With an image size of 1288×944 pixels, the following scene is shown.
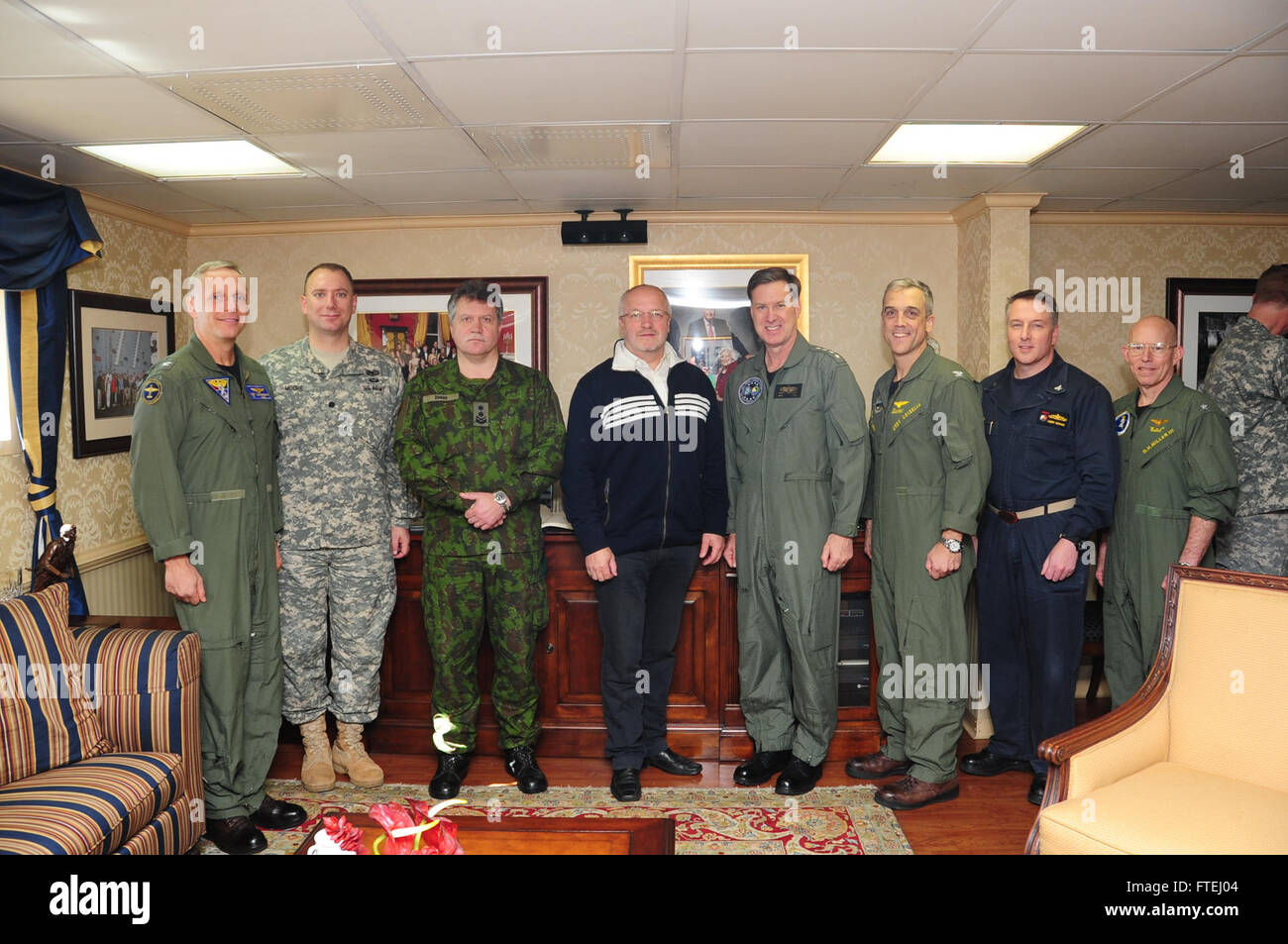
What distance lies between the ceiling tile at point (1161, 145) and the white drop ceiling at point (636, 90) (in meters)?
0.01

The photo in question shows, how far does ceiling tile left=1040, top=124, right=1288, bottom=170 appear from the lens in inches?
123

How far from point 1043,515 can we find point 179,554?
3012mm

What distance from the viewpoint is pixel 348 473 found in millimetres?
3309

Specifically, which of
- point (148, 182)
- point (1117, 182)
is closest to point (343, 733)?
point (148, 182)

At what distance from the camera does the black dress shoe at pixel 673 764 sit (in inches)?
137

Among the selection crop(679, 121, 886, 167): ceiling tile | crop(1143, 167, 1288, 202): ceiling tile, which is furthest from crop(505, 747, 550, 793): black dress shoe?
crop(1143, 167, 1288, 202): ceiling tile

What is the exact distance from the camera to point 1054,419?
3270 mm

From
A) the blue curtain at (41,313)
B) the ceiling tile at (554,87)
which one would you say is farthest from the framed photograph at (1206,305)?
the blue curtain at (41,313)

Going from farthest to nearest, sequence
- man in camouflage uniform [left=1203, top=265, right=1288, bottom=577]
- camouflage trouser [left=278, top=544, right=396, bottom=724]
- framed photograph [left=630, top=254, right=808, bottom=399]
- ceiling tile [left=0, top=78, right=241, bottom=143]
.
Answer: framed photograph [left=630, top=254, right=808, bottom=399]
man in camouflage uniform [left=1203, top=265, right=1288, bottom=577]
camouflage trouser [left=278, top=544, right=396, bottom=724]
ceiling tile [left=0, top=78, right=241, bottom=143]

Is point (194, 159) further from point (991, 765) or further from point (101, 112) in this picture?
point (991, 765)

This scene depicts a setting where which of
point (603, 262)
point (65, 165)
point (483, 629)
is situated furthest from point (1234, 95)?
point (65, 165)

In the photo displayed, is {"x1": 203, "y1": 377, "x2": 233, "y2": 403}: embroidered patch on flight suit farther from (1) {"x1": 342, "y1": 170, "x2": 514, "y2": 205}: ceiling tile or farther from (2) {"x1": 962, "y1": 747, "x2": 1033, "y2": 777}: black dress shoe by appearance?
(2) {"x1": 962, "y1": 747, "x2": 1033, "y2": 777}: black dress shoe

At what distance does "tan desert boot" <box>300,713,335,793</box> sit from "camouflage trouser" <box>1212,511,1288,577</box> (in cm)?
372

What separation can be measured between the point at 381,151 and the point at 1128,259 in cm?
375
